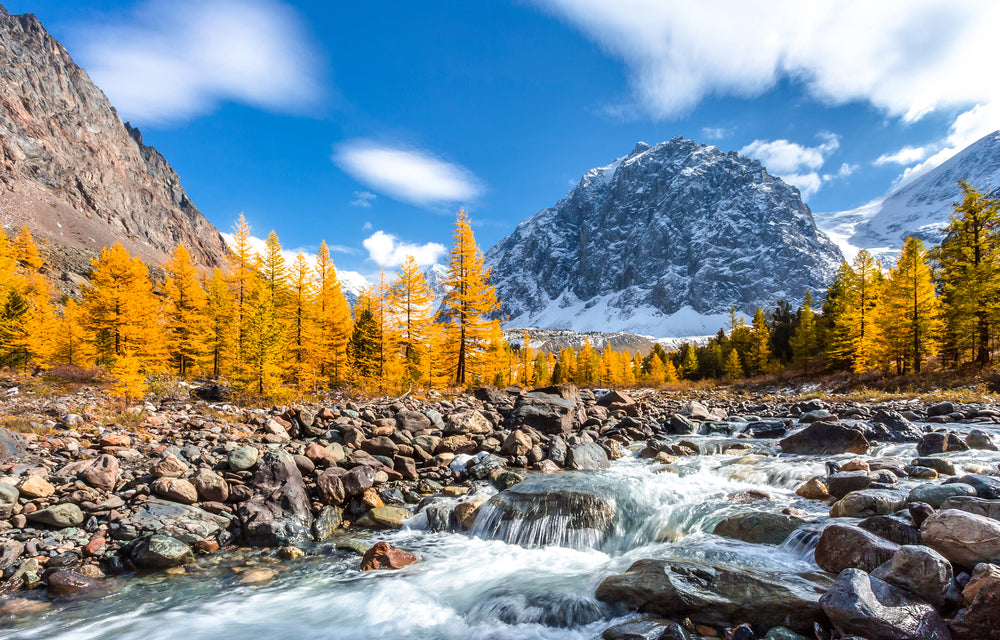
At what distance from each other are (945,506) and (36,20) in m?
280

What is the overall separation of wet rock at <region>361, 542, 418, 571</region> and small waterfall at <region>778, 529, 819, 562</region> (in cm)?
544

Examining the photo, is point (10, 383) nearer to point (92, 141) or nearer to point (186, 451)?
point (186, 451)

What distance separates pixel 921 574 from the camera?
4.02 m

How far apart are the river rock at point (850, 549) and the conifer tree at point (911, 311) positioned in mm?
29797

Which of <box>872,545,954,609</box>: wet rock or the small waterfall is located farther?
the small waterfall

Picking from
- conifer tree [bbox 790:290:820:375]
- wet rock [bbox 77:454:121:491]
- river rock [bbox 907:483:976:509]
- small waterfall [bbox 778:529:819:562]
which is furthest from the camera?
conifer tree [bbox 790:290:820:375]

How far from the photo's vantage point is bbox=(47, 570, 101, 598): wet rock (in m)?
5.73

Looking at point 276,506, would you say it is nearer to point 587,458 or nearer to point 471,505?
point 471,505

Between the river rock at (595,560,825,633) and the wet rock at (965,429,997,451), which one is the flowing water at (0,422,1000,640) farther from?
the wet rock at (965,429,997,451)

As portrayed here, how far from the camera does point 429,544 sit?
7.72 meters

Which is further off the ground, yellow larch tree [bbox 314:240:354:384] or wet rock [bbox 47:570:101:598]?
yellow larch tree [bbox 314:240:354:384]

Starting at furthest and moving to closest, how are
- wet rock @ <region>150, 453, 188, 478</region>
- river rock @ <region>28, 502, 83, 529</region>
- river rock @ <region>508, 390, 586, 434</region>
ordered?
river rock @ <region>508, 390, 586, 434</region>
wet rock @ <region>150, 453, 188, 478</region>
river rock @ <region>28, 502, 83, 529</region>

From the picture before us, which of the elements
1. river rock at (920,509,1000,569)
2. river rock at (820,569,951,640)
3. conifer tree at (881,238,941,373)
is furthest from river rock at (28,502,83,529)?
conifer tree at (881,238,941,373)

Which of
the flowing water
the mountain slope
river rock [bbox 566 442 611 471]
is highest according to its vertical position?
the mountain slope
